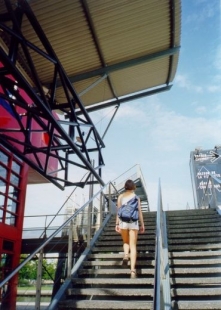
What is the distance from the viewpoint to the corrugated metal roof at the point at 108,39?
498 cm

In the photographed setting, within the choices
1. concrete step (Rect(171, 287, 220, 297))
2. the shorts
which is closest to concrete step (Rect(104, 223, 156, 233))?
the shorts

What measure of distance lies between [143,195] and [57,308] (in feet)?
51.5

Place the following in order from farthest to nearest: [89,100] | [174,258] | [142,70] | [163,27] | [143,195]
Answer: [143,195] → [89,100] → [142,70] → [163,27] → [174,258]

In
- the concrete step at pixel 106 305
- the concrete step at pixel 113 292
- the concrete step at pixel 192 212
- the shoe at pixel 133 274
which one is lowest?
the concrete step at pixel 106 305

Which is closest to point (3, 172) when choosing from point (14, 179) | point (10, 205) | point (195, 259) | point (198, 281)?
point (14, 179)

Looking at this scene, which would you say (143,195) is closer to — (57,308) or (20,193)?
(20,193)

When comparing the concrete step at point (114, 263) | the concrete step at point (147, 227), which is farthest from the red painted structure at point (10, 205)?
the concrete step at point (114, 263)

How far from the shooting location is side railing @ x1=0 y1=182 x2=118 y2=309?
3.85m

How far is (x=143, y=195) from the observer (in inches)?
757

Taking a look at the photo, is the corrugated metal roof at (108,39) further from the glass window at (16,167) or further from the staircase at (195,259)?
the staircase at (195,259)

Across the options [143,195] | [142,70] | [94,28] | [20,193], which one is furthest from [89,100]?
[143,195]

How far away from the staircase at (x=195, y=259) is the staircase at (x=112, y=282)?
0.43 metres

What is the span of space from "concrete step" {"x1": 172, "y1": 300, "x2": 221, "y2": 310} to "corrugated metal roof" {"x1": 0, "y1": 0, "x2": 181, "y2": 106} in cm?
445

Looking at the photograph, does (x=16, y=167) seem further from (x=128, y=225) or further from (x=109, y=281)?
(x=109, y=281)
